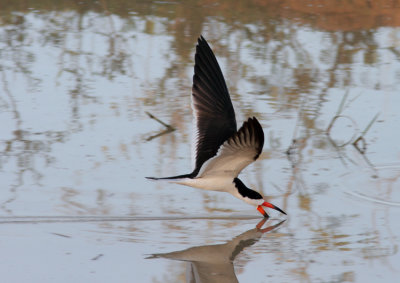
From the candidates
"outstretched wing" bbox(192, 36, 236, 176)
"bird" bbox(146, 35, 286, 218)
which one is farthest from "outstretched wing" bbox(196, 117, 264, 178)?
"outstretched wing" bbox(192, 36, 236, 176)

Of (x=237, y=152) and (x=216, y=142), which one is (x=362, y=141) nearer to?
(x=216, y=142)

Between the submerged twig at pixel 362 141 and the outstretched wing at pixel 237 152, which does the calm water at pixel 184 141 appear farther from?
the outstretched wing at pixel 237 152

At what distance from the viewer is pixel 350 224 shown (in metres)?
4.84

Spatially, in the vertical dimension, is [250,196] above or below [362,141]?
below

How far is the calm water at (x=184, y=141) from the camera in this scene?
4.41 metres

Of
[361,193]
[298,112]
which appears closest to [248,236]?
[361,193]

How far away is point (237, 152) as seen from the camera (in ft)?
14.5

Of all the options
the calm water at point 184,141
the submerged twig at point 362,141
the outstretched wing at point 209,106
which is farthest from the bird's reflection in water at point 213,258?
the submerged twig at point 362,141

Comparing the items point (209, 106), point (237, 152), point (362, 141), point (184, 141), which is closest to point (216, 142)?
point (209, 106)

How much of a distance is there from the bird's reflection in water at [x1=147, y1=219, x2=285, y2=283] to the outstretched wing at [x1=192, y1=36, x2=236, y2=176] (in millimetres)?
631

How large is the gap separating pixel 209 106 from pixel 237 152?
0.85 meters

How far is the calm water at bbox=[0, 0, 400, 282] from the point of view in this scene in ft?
14.5

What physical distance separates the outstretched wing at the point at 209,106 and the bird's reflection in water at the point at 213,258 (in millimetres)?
631

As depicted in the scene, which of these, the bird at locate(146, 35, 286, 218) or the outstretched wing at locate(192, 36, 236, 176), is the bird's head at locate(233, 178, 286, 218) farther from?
the outstretched wing at locate(192, 36, 236, 176)
